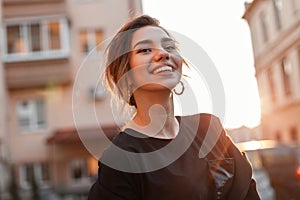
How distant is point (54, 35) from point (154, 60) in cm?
938

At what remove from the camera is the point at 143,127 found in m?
0.70

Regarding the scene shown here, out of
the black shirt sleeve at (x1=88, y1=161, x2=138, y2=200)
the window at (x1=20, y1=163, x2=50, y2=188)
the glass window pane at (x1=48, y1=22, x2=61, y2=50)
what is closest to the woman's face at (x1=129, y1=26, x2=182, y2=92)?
the black shirt sleeve at (x1=88, y1=161, x2=138, y2=200)

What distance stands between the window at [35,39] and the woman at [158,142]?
909 cm

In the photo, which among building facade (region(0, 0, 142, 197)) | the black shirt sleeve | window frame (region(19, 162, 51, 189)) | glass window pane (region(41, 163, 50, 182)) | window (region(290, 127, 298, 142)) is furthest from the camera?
building facade (region(0, 0, 142, 197))

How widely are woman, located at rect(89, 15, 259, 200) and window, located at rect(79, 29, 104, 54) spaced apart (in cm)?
887

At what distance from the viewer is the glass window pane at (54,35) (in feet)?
32.0

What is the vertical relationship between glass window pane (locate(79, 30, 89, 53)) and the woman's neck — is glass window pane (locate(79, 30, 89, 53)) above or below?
above

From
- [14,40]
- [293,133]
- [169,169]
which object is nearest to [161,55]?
[169,169]

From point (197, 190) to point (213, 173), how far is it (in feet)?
0.11

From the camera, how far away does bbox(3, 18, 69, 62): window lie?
31.8 feet

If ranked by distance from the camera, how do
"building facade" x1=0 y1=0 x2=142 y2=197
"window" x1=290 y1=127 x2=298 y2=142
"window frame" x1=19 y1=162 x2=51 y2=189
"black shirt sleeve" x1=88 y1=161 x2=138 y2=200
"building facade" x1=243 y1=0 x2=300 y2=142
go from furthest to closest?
"building facade" x1=0 y1=0 x2=142 y2=197
"window frame" x1=19 y1=162 x2=51 y2=189
"window" x1=290 y1=127 x2=298 y2=142
"building facade" x1=243 y1=0 x2=300 y2=142
"black shirt sleeve" x1=88 y1=161 x2=138 y2=200

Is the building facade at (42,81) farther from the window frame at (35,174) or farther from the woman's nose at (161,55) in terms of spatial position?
the woman's nose at (161,55)

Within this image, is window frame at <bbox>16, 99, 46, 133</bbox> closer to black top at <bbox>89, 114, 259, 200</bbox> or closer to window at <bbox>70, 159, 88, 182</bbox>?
window at <bbox>70, 159, 88, 182</bbox>

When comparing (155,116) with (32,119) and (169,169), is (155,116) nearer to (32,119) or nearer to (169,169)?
(169,169)
